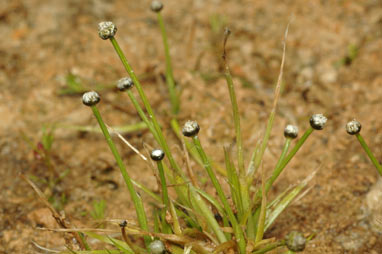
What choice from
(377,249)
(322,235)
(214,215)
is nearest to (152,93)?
(214,215)

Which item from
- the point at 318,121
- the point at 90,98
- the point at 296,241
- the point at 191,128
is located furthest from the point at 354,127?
the point at 90,98

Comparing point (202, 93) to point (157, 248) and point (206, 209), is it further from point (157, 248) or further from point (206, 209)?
point (157, 248)

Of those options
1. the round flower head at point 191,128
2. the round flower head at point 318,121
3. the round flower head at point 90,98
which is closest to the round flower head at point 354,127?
the round flower head at point 318,121

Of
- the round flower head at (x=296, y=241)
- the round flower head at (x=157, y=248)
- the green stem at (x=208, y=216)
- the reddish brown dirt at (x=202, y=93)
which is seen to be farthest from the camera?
the reddish brown dirt at (x=202, y=93)

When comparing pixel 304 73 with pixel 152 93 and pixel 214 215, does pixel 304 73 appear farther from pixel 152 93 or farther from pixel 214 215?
pixel 214 215

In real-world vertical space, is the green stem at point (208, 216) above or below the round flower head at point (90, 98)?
below

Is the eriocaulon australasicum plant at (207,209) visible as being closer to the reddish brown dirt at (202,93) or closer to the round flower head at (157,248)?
the round flower head at (157,248)

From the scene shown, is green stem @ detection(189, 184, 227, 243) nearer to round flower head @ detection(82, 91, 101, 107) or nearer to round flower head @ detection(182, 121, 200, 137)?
round flower head @ detection(182, 121, 200, 137)

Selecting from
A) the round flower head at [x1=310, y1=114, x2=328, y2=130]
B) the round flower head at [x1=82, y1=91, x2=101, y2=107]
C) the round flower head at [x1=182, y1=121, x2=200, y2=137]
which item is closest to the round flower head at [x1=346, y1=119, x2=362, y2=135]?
the round flower head at [x1=310, y1=114, x2=328, y2=130]
